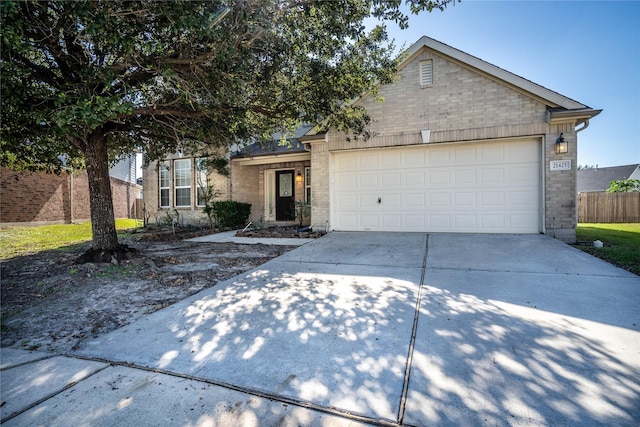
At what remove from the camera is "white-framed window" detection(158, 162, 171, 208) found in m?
14.1

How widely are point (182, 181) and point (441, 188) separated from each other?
11210 mm

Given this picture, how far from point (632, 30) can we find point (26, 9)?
12.5 m

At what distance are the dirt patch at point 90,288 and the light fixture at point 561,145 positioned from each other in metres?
7.24

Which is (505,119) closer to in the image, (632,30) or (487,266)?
(632,30)

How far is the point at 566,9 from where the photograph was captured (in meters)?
7.57

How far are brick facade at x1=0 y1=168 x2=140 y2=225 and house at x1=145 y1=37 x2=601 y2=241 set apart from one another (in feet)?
39.8

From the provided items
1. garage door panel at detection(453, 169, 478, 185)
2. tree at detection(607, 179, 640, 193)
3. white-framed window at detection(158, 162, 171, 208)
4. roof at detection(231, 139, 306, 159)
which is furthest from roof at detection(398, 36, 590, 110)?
tree at detection(607, 179, 640, 193)

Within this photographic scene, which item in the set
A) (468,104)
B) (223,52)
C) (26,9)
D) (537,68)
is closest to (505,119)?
(468,104)

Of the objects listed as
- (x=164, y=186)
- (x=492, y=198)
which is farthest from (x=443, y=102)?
(x=164, y=186)

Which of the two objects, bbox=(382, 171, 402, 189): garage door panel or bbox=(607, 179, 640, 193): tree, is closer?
bbox=(382, 171, 402, 189): garage door panel

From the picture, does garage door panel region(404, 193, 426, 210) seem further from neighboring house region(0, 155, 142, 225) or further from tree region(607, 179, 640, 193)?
tree region(607, 179, 640, 193)

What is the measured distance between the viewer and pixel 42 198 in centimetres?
1477

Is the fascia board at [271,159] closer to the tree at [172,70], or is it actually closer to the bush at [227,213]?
the bush at [227,213]

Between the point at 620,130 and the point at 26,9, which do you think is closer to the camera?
the point at 26,9
